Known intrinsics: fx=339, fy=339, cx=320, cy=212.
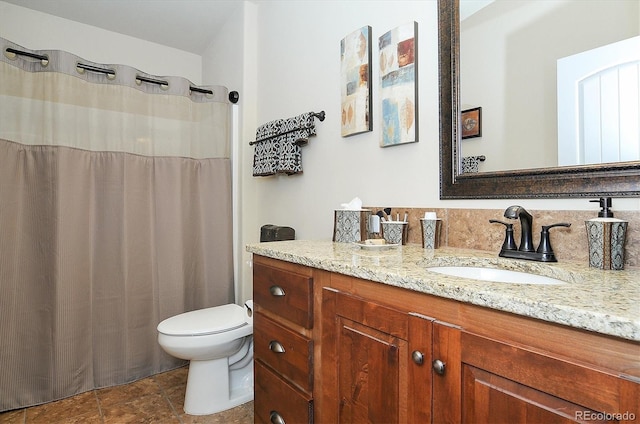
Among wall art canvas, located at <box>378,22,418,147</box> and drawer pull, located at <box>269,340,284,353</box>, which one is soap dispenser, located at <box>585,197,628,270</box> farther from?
drawer pull, located at <box>269,340,284,353</box>

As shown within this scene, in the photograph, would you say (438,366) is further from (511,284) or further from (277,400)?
(277,400)

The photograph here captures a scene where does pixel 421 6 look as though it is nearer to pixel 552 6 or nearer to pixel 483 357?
pixel 552 6

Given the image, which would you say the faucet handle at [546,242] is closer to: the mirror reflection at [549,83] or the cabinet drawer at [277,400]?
the mirror reflection at [549,83]

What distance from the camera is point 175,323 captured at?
180cm

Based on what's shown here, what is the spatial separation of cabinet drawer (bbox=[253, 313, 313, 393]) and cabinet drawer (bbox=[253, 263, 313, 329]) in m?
0.06

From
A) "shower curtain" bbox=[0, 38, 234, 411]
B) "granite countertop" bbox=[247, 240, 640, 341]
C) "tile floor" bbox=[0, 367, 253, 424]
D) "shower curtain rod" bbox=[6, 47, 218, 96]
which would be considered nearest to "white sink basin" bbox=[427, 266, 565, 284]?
"granite countertop" bbox=[247, 240, 640, 341]

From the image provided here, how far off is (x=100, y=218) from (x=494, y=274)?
2.19m

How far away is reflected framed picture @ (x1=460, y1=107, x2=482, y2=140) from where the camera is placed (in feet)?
4.03

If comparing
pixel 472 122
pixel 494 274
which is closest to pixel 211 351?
pixel 494 274

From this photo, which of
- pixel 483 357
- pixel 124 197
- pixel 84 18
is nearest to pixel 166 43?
pixel 84 18

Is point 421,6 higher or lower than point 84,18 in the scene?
lower

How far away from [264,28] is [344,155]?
Answer: 1.32m

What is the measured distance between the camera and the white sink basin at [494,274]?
96 centimetres

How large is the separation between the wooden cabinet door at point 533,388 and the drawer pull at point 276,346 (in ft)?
2.31
